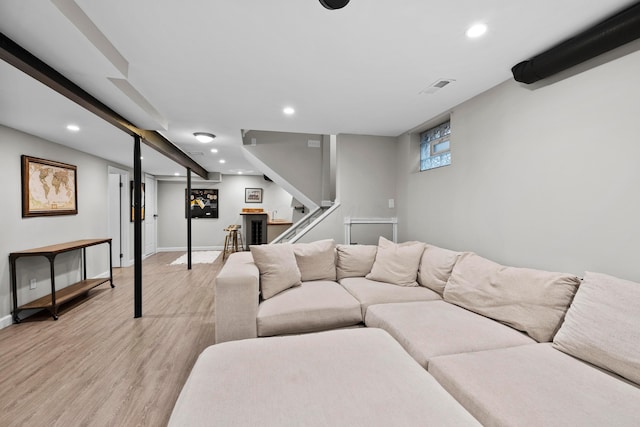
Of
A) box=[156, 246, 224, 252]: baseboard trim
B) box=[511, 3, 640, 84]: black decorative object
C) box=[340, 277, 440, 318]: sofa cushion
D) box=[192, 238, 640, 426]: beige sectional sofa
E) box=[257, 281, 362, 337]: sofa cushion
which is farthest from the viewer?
box=[156, 246, 224, 252]: baseboard trim

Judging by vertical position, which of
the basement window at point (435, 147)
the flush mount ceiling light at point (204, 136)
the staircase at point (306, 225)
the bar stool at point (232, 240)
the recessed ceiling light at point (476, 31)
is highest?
the recessed ceiling light at point (476, 31)

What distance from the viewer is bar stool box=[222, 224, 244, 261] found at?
6.98 m

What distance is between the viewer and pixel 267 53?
1.83 metres

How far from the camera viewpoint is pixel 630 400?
3.49ft

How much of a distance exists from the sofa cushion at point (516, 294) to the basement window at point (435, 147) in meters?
1.36

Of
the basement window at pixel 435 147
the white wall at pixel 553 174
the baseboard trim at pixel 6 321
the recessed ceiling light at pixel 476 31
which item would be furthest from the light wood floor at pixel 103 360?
the basement window at pixel 435 147

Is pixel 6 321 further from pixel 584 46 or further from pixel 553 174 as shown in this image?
pixel 584 46

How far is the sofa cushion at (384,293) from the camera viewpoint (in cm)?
231

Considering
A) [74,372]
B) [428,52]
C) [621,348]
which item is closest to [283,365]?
[621,348]

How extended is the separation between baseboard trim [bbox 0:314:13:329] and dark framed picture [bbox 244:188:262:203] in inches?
218

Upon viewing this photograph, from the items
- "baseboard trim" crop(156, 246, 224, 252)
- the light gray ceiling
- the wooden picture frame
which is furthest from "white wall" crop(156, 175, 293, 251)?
the light gray ceiling

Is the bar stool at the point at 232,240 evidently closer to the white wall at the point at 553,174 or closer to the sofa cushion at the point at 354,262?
the sofa cushion at the point at 354,262

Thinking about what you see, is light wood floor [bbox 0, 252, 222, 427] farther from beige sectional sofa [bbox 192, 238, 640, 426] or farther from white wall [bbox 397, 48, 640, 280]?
white wall [bbox 397, 48, 640, 280]

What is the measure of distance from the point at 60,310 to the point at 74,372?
1839mm
